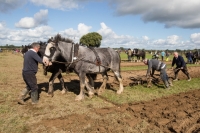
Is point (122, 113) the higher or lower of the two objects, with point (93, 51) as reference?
lower

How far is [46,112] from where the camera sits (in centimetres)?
665

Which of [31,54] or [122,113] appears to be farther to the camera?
[31,54]

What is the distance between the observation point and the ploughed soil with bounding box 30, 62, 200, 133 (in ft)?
17.6

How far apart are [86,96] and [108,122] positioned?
3082 millimetres

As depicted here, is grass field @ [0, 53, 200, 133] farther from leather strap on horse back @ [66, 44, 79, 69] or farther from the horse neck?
the horse neck

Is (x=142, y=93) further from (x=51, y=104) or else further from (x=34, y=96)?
(x=34, y=96)

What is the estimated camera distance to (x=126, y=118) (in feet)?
20.2

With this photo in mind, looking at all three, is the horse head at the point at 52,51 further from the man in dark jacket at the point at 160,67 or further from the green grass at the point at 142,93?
the man in dark jacket at the point at 160,67

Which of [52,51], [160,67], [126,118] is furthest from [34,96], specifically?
[160,67]

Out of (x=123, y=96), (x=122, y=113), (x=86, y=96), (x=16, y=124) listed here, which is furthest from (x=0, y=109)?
(x=123, y=96)

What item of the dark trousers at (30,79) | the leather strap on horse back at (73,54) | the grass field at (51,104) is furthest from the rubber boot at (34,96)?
the leather strap on horse back at (73,54)

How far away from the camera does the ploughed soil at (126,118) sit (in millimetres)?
5359

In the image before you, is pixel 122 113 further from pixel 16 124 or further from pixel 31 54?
pixel 31 54

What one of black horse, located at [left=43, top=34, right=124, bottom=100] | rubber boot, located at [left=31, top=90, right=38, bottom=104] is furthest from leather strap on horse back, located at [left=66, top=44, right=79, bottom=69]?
rubber boot, located at [left=31, top=90, right=38, bottom=104]
